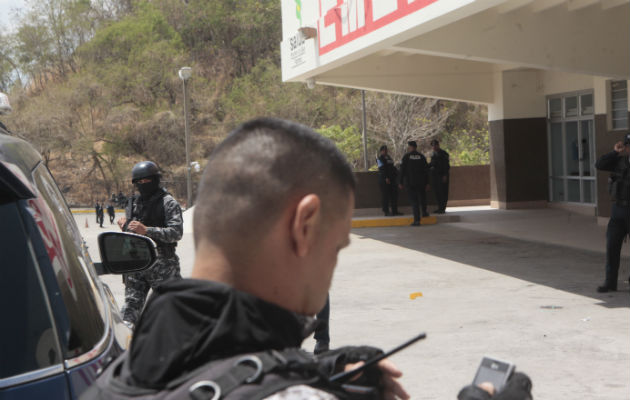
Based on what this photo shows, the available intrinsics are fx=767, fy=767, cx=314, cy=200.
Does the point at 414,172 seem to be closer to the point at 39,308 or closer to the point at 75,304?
the point at 75,304

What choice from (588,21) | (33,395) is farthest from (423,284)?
(33,395)

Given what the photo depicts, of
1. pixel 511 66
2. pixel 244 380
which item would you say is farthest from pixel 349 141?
pixel 244 380

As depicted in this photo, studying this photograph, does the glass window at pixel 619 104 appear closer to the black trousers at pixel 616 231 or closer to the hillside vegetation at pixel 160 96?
the black trousers at pixel 616 231

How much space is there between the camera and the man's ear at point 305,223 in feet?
3.86

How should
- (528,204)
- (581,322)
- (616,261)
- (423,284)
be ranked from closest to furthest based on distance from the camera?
(581,322), (616,261), (423,284), (528,204)

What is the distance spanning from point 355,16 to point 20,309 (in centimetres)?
1324

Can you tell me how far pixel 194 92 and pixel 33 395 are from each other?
55847 mm

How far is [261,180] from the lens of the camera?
1189 millimetres

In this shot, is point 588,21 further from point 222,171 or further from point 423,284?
point 222,171

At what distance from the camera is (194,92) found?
56.3m

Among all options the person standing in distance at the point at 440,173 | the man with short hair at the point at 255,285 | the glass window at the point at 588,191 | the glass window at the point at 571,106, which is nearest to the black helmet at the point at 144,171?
the man with short hair at the point at 255,285

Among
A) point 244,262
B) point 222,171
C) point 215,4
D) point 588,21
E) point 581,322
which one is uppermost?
point 215,4

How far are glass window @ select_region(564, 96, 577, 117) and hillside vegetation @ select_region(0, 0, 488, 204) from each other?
20.6m

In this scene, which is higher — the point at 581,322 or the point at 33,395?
the point at 33,395
